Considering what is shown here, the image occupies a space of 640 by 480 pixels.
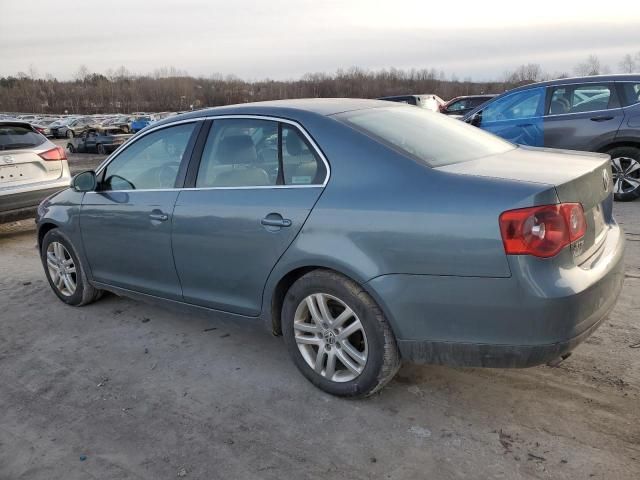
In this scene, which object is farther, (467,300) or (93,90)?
(93,90)

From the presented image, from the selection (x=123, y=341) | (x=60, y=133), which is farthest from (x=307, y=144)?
(x=60, y=133)

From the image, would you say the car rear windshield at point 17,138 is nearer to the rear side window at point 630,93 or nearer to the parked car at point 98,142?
the rear side window at point 630,93

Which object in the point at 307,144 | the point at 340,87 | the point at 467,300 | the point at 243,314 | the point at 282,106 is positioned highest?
the point at 340,87

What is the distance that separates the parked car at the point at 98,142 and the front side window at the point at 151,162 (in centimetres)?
2125

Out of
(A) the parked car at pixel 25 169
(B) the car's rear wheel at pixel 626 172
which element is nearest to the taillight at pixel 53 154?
(A) the parked car at pixel 25 169

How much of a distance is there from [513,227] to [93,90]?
133 metres

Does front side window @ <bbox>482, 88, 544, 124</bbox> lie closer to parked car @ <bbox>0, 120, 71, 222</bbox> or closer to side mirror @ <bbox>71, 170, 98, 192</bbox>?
side mirror @ <bbox>71, 170, 98, 192</bbox>

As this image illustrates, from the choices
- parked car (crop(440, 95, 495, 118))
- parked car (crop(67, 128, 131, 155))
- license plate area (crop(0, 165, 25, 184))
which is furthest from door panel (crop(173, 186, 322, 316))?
parked car (crop(67, 128, 131, 155))

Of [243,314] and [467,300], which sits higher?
[467,300]

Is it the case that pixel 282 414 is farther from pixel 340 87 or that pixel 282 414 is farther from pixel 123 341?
pixel 340 87

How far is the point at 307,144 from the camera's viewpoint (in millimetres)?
3066

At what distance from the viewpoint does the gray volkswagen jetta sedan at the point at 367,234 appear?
2416mm

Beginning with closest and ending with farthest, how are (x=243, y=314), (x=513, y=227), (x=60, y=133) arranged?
(x=513, y=227) → (x=243, y=314) → (x=60, y=133)

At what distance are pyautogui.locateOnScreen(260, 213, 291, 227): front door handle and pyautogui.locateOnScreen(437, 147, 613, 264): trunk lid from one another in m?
0.86
